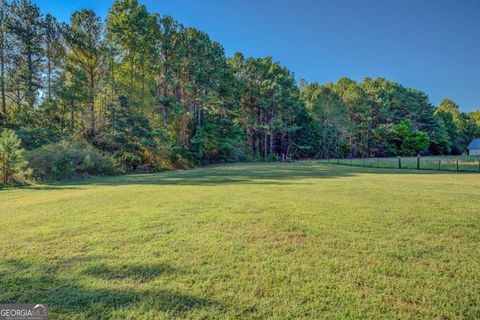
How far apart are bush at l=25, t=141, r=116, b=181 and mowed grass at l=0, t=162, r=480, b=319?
418 inches

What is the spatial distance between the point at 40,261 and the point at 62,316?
1.61 m

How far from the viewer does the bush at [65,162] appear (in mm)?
14844

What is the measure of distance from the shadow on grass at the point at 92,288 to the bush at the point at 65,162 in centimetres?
1415

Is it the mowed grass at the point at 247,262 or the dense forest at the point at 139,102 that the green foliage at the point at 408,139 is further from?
the mowed grass at the point at 247,262

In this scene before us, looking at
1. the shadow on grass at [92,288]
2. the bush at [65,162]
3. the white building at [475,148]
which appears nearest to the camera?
the shadow on grass at [92,288]

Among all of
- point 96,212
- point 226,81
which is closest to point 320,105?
point 226,81

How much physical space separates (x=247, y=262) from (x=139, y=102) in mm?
25225

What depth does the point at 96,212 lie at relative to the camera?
20.0ft

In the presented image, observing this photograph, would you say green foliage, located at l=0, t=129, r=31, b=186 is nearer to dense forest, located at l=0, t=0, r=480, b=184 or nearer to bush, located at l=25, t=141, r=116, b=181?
dense forest, located at l=0, t=0, r=480, b=184

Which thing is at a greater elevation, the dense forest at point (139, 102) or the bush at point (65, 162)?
the dense forest at point (139, 102)

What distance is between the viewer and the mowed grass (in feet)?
8.12

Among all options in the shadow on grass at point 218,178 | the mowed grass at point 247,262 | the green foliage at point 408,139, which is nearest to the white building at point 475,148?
the green foliage at point 408,139

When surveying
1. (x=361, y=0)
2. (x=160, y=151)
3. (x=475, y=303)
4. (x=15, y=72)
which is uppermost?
(x=361, y=0)

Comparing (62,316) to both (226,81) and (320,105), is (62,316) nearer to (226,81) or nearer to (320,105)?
(226,81)
